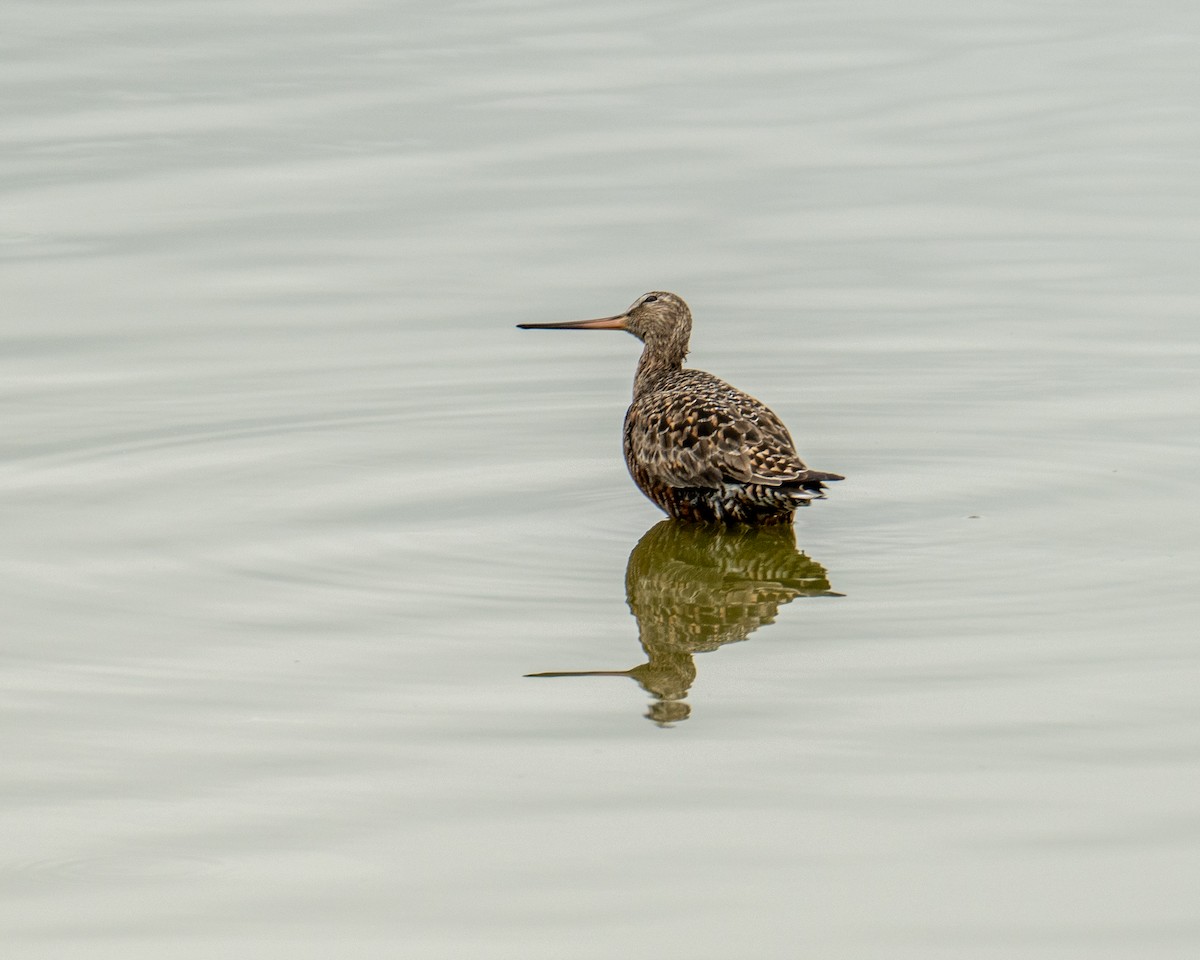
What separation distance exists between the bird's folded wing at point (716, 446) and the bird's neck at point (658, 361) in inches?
41.0

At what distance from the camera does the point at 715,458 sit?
30.2 ft

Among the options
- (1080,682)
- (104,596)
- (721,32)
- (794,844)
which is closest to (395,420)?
(104,596)

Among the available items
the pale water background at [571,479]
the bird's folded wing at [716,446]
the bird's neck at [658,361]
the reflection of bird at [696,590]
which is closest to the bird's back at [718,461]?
the bird's folded wing at [716,446]

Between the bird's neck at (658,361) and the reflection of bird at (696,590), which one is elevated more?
the bird's neck at (658,361)

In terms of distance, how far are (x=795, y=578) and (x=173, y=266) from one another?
6.20m

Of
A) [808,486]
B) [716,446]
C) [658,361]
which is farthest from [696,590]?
[658,361]

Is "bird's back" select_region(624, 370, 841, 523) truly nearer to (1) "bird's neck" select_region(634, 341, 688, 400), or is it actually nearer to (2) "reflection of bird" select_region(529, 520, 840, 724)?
(2) "reflection of bird" select_region(529, 520, 840, 724)

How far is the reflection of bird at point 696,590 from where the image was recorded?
742 centimetres

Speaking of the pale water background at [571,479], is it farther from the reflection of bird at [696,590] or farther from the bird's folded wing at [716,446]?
the bird's folded wing at [716,446]

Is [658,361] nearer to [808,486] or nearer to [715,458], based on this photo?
[715,458]

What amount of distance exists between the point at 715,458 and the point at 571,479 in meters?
1.08

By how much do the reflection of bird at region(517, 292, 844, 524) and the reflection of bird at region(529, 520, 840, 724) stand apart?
0.14 metres

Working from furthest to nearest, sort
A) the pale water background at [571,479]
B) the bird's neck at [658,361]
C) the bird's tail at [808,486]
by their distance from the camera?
the bird's neck at [658,361], the bird's tail at [808,486], the pale water background at [571,479]

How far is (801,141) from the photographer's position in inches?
634
